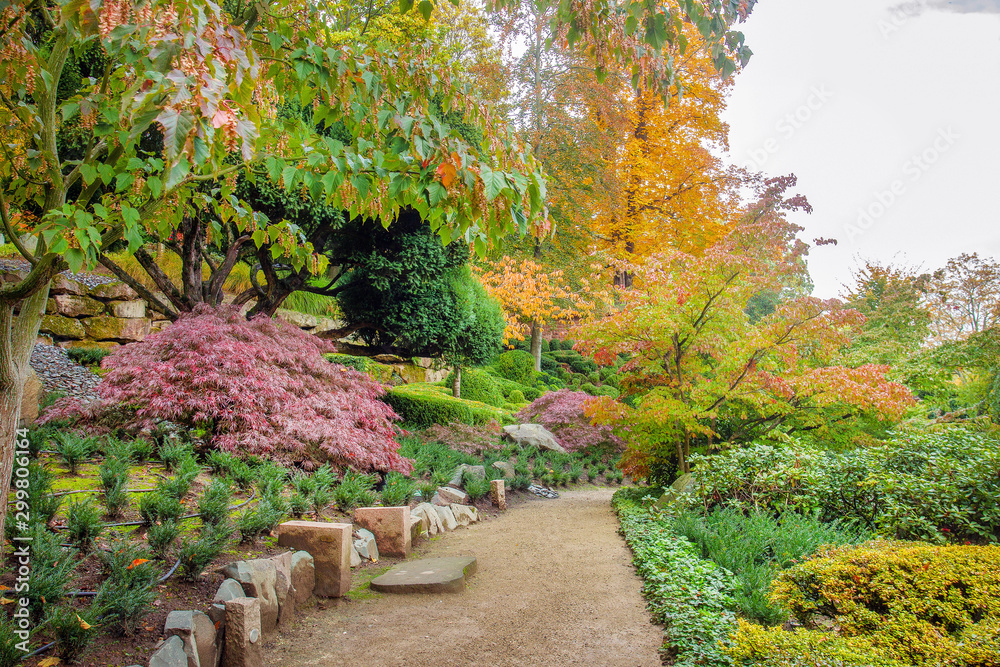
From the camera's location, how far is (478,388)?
Result: 14102mm

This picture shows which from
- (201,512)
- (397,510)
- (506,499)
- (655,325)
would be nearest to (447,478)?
(506,499)

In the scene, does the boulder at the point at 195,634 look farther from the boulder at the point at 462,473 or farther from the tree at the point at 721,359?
the tree at the point at 721,359

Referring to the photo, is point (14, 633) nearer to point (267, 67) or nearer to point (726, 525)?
point (267, 67)

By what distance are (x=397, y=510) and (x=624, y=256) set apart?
11.6 m

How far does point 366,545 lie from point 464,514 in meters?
2.04

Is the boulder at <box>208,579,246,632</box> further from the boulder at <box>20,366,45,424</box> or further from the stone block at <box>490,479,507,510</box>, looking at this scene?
the stone block at <box>490,479,507,510</box>

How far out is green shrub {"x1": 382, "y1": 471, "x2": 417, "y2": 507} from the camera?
17.6ft

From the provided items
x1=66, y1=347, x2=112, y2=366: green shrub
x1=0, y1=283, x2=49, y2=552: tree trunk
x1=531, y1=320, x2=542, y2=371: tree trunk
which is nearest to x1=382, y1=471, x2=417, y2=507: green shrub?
x1=0, y1=283, x2=49, y2=552: tree trunk

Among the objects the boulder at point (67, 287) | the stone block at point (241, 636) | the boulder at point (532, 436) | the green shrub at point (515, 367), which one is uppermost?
the boulder at point (67, 287)

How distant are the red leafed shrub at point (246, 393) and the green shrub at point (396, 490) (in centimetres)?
15

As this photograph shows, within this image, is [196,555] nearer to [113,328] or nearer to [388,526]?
[388,526]

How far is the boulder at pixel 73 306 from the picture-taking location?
916 cm

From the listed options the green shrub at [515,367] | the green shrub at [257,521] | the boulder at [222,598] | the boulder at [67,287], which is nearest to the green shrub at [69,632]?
the boulder at [222,598]

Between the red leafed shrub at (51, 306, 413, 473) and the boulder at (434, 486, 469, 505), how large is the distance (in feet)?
1.88
